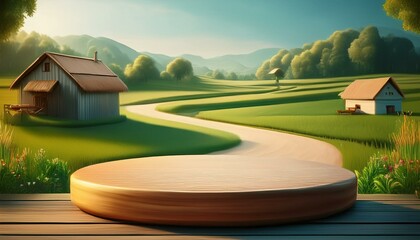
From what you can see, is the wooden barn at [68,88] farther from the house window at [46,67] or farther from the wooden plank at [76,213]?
the wooden plank at [76,213]

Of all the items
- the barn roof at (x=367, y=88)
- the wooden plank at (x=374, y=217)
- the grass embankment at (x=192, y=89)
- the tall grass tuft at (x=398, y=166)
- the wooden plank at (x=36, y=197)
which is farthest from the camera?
the grass embankment at (x=192, y=89)

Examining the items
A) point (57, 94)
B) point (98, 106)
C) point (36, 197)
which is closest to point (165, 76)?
point (98, 106)

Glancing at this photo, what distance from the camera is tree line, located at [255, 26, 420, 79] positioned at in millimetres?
4750

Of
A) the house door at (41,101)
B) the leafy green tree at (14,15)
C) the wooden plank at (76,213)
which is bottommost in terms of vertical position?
the wooden plank at (76,213)

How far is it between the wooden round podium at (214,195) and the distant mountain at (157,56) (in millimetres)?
2768

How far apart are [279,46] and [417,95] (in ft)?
4.98

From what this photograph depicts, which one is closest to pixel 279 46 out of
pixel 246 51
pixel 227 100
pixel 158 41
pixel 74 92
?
pixel 246 51

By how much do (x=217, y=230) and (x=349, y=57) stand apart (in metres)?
3.96

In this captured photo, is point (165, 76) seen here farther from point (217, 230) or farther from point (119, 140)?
point (217, 230)

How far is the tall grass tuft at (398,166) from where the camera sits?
3.65 metres

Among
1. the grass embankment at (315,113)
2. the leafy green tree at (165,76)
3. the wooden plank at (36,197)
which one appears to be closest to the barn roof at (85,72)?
the leafy green tree at (165,76)

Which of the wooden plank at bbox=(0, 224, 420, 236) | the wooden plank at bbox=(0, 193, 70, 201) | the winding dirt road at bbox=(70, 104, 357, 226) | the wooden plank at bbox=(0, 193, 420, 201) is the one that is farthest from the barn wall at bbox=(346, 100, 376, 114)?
the wooden plank at bbox=(0, 193, 70, 201)

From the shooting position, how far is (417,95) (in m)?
4.52

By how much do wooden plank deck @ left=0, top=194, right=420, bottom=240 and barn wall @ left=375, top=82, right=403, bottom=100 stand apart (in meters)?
2.78
